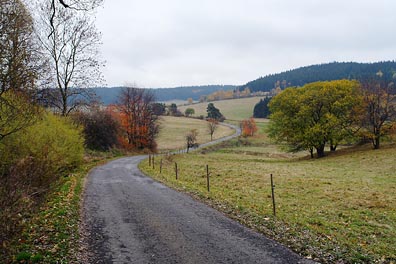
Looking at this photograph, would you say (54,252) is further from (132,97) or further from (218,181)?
(132,97)

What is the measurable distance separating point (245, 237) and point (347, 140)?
39671 millimetres

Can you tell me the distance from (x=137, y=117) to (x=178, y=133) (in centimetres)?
3062

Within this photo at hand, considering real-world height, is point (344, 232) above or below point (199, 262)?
below

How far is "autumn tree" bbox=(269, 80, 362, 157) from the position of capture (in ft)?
137

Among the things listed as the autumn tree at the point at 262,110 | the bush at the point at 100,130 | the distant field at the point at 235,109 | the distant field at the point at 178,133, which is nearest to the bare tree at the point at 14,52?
the bush at the point at 100,130

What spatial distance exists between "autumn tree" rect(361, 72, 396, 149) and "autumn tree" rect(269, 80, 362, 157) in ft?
4.25

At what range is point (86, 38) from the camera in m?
27.0

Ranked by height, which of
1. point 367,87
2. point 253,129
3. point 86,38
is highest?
point 86,38

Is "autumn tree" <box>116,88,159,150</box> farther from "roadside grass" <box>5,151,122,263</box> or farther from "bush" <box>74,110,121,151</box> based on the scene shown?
"roadside grass" <box>5,151,122,263</box>

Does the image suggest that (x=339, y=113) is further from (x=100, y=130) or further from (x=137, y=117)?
(x=137, y=117)

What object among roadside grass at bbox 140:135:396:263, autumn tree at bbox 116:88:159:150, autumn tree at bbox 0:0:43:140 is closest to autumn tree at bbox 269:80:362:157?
roadside grass at bbox 140:135:396:263

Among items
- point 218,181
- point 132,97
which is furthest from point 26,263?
point 132,97

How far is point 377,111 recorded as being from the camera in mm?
41406

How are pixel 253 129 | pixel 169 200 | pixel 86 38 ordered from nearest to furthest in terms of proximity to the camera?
1. pixel 169 200
2. pixel 86 38
3. pixel 253 129
